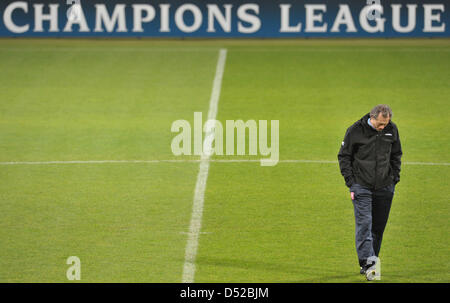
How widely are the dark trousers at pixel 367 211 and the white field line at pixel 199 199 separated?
181cm

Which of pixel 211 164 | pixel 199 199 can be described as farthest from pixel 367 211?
pixel 211 164

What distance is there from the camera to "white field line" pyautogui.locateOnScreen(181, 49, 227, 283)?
10203 millimetres

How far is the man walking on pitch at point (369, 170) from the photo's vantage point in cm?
944

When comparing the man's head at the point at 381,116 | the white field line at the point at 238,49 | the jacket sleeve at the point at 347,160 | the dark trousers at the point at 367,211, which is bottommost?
the dark trousers at the point at 367,211

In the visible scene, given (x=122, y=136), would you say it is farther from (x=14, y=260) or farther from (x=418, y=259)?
(x=418, y=259)

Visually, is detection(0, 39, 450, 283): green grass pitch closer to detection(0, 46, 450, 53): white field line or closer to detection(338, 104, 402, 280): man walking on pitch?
detection(0, 46, 450, 53): white field line

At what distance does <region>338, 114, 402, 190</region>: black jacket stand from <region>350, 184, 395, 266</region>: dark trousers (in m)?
0.08

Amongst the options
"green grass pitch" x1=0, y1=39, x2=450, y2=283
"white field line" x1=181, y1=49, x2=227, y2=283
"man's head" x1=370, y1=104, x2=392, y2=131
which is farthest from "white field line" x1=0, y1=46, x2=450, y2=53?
"man's head" x1=370, y1=104, x2=392, y2=131

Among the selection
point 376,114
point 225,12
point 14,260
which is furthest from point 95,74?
point 376,114

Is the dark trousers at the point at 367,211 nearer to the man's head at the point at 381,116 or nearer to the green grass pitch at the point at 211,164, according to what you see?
the green grass pitch at the point at 211,164

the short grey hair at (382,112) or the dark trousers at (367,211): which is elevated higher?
the short grey hair at (382,112)

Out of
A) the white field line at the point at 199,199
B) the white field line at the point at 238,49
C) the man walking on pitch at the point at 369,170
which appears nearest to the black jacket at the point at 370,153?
the man walking on pitch at the point at 369,170
